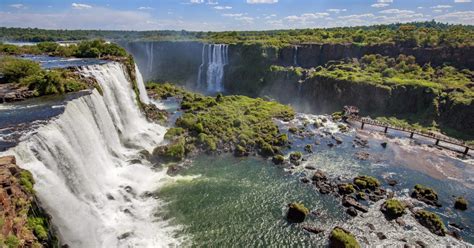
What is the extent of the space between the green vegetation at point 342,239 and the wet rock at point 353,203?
5.74m

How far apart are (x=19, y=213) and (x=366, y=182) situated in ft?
113

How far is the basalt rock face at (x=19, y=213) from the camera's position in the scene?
53.6 feet

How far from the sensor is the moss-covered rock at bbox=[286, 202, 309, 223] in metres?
30.2

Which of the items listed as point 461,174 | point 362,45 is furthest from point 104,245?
point 362,45

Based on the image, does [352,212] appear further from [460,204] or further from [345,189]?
[460,204]

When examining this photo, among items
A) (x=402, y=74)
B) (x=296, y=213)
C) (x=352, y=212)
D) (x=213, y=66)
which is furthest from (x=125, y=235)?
(x=213, y=66)

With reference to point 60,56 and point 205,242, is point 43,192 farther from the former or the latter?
point 60,56

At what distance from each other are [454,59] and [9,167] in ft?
320

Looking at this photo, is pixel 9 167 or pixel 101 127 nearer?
pixel 9 167

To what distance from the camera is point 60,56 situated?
5956 cm

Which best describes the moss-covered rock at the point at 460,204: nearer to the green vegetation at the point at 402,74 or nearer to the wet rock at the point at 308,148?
the wet rock at the point at 308,148

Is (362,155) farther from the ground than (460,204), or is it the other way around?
(362,155)

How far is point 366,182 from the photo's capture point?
37562 millimetres

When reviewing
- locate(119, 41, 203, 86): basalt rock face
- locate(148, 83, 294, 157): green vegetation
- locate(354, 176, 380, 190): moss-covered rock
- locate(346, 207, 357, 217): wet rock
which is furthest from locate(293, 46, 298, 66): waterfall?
locate(346, 207, 357, 217): wet rock
